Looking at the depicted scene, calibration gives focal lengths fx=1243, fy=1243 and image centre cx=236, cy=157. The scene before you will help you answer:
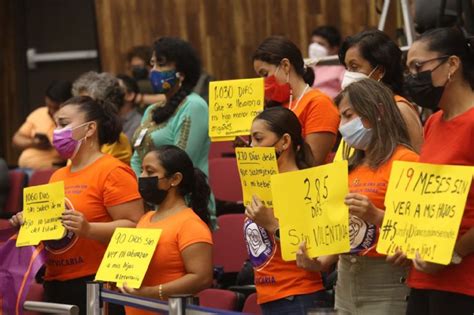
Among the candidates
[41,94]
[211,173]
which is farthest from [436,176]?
[41,94]

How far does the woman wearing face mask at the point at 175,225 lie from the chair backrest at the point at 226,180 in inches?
84.9

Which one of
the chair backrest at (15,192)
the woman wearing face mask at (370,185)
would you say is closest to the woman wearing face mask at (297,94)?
the woman wearing face mask at (370,185)

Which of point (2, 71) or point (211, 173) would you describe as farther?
point (2, 71)

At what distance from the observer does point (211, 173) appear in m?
7.81

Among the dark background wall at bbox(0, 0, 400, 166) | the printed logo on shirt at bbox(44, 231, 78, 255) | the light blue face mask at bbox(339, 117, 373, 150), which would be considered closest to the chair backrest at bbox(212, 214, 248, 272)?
the printed logo on shirt at bbox(44, 231, 78, 255)

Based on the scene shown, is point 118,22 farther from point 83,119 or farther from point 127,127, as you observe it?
point 83,119

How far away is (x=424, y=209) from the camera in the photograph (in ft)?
13.1

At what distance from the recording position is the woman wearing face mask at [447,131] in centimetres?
407

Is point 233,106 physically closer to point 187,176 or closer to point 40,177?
point 187,176

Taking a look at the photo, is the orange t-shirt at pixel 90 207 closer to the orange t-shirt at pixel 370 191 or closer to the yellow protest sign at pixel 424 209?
the orange t-shirt at pixel 370 191

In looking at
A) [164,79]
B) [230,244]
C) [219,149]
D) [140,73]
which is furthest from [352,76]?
[140,73]

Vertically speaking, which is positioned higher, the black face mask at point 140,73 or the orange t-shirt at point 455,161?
the orange t-shirt at point 455,161

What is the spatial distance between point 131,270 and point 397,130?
1.27 meters

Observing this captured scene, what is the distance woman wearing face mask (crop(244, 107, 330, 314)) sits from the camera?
4809mm
